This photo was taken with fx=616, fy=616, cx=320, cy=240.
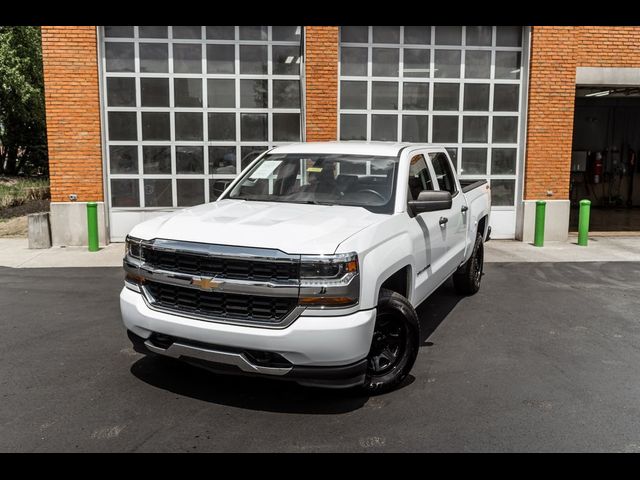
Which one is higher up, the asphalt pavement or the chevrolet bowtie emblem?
the chevrolet bowtie emblem

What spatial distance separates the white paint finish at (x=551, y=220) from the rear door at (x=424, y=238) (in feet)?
22.4

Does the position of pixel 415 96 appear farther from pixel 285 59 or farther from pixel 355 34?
pixel 285 59

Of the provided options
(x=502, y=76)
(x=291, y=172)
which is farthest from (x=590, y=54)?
(x=291, y=172)

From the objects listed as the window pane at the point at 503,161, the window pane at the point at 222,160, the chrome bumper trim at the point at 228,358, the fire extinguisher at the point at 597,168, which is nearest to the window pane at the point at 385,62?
the window pane at the point at 503,161

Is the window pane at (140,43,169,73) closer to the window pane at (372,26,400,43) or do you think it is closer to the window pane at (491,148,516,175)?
the window pane at (372,26,400,43)

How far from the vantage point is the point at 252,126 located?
12.3 metres

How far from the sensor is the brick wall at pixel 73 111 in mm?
11367

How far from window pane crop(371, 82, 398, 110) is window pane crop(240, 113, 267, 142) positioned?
2228 millimetres

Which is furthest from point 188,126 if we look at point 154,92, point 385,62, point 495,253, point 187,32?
point 495,253

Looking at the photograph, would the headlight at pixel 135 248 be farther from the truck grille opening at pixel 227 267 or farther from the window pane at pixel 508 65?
the window pane at pixel 508 65

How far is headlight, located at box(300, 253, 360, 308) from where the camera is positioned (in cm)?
412

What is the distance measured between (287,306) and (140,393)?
5.01ft

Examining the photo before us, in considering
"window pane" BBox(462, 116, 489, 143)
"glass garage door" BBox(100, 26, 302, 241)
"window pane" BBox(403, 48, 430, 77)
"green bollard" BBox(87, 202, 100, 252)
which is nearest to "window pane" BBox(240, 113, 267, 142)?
"glass garage door" BBox(100, 26, 302, 241)

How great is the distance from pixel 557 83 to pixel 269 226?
982cm
